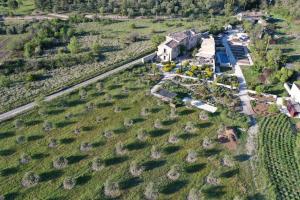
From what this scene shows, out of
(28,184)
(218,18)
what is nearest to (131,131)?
(28,184)

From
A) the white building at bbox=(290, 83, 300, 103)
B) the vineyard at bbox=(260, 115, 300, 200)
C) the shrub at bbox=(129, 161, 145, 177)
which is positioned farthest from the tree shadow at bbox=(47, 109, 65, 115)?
the white building at bbox=(290, 83, 300, 103)

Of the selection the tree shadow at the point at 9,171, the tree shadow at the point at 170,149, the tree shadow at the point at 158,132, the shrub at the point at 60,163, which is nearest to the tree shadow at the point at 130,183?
the tree shadow at the point at 170,149

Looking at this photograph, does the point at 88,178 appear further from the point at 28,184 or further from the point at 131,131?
the point at 131,131

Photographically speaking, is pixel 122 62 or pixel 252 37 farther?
pixel 252 37

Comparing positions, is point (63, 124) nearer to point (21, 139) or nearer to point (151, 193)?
point (21, 139)

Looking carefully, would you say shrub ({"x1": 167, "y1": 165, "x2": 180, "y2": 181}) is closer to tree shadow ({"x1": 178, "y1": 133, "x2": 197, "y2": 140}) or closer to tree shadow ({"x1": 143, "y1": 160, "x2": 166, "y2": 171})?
tree shadow ({"x1": 143, "y1": 160, "x2": 166, "y2": 171})

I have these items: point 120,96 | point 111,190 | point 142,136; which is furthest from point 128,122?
point 111,190

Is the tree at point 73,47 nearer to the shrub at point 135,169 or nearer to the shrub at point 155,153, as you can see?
the shrub at point 155,153
